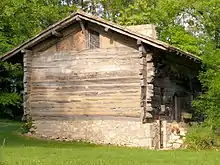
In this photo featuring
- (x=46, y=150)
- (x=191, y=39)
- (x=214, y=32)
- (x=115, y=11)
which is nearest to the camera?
(x=46, y=150)

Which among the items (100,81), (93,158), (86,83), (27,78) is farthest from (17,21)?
(93,158)

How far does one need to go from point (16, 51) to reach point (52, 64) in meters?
2.21

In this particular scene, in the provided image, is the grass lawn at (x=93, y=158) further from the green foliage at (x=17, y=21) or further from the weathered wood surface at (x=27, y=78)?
the green foliage at (x=17, y=21)

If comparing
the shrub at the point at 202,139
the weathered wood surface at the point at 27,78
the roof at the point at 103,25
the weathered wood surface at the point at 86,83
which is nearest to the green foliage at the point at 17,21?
the weathered wood surface at the point at 27,78

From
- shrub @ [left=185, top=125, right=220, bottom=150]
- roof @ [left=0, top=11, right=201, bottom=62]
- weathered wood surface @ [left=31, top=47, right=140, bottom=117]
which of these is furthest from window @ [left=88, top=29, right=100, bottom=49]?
shrub @ [left=185, top=125, right=220, bottom=150]

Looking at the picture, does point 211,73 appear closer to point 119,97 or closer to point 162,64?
point 162,64

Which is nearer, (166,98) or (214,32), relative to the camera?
(166,98)

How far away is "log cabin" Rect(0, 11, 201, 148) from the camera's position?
22.0 metres

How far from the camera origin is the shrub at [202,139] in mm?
20781

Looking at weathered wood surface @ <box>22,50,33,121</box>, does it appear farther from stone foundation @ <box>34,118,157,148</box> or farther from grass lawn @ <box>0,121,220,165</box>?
grass lawn @ <box>0,121,220,165</box>

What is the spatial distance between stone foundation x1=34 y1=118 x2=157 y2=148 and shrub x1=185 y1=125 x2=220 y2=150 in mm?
1712

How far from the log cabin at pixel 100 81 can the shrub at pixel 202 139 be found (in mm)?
1695

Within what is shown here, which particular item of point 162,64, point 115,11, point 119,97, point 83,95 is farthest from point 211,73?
point 115,11

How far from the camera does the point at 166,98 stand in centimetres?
2444
